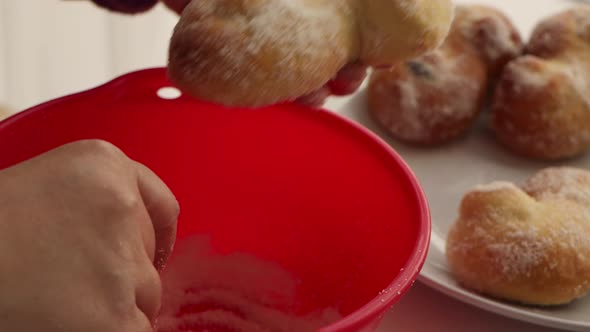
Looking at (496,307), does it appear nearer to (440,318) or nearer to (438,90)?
(440,318)

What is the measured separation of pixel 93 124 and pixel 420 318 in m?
0.26

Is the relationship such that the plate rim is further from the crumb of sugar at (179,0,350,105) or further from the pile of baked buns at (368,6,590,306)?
the crumb of sugar at (179,0,350,105)

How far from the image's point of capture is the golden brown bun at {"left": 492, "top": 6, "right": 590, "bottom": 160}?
2.00ft

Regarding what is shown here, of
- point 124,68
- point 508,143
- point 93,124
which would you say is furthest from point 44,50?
point 508,143

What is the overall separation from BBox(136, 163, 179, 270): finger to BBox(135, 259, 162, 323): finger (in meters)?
0.03

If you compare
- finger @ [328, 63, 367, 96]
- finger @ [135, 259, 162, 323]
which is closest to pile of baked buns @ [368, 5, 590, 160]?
finger @ [328, 63, 367, 96]

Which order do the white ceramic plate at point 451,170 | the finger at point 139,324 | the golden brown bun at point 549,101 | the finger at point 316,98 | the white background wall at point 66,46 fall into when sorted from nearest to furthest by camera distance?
the finger at point 139,324 → the finger at point 316,98 → the white ceramic plate at point 451,170 → the golden brown bun at point 549,101 → the white background wall at point 66,46

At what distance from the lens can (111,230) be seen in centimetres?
29

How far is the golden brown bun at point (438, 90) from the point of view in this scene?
63cm

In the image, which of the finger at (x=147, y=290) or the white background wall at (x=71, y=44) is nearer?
the finger at (x=147, y=290)

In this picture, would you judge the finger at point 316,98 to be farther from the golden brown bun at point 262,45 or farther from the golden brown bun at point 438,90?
the golden brown bun at point 438,90

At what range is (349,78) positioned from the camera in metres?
0.36

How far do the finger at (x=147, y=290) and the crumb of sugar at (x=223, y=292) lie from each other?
22cm

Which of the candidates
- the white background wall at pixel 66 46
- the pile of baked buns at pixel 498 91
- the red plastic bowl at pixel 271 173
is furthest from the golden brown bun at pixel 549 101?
the white background wall at pixel 66 46
